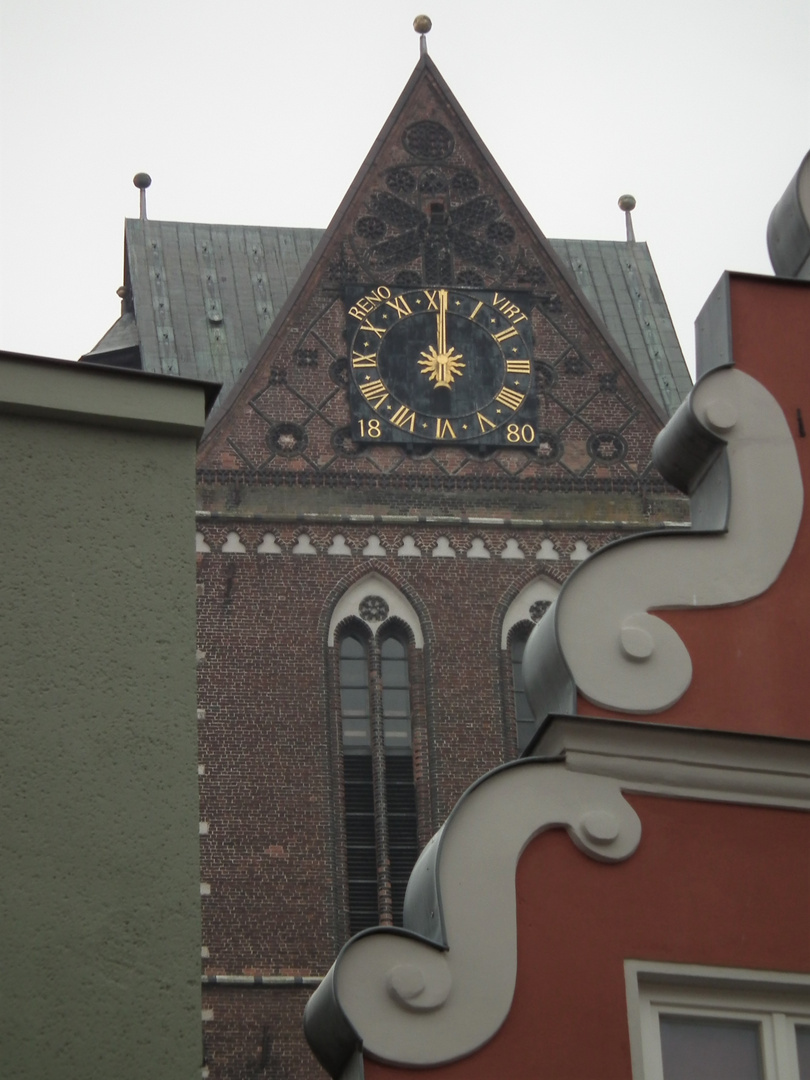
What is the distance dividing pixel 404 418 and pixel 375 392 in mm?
398

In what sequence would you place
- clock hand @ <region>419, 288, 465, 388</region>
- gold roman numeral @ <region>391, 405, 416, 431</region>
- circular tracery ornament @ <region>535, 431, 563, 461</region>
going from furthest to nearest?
clock hand @ <region>419, 288, 465, 388</region> < circular tracery ornament @ <region>535, 431, 563, 461</region> < gold roman numeral @ <region>391, 405, 416, 431</region>

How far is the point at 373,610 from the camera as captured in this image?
25.1 metres

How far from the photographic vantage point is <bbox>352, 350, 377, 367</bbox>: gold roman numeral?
26.3m

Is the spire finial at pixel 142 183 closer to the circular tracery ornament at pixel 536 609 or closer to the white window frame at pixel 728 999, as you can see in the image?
the circular tracery ornament at pixel 536 609

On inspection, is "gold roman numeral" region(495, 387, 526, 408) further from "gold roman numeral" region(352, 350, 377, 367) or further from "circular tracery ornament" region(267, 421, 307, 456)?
"circular tracery ornament" region(267, 421, 307, 456)

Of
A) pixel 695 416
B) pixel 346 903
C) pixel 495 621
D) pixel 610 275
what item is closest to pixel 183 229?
pixel 610 275

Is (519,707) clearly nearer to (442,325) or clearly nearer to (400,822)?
(400,822)

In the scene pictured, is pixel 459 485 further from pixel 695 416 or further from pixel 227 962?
pixel 695 416

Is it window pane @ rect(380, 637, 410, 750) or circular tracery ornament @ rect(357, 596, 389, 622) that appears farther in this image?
circular tracery ornament @ rect(357, 596, 389, 622)

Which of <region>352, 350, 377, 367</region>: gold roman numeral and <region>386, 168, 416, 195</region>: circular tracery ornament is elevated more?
<region>386, 168, 416, 195</region>: circular tracery ornament

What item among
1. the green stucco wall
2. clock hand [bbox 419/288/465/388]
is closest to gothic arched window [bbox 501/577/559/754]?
clock hand [bbox 419/288/465/388]

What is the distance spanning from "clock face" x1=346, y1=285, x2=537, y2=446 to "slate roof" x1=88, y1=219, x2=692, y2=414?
4.90ft

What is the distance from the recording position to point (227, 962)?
22922mm

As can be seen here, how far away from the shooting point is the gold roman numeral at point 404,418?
2603 centimetres
